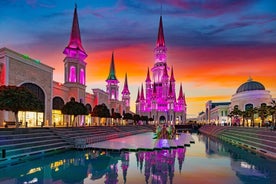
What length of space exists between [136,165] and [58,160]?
6.27m

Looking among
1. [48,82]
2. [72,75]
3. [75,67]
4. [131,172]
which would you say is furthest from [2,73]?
[131,172]

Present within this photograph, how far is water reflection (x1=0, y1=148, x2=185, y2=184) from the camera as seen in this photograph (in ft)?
43.2

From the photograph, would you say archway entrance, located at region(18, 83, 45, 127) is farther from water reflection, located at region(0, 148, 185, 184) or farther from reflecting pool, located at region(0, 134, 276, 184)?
reflecting pool, located at region(0, 134, 276, 184)

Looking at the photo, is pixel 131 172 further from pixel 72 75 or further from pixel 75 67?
pixel 75 67

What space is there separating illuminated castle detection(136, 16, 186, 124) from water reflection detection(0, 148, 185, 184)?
111 metres

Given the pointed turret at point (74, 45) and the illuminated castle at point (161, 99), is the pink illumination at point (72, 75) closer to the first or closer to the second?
the pointed turret at point (74, 45)

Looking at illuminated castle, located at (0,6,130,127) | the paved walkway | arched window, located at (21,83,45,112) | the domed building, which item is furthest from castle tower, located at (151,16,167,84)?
the paved walkway

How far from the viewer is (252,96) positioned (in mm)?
77375

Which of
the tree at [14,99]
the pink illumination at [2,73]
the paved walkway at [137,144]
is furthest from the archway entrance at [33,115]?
the paved walkway at [137,144]

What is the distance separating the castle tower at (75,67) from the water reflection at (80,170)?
32.1 m

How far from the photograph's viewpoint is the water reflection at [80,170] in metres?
13.2

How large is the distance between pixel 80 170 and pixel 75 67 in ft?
132

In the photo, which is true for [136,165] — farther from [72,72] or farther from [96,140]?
[72,72]

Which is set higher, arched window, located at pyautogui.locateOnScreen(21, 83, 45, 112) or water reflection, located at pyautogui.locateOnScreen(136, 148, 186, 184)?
arched window, located at pyautogui.locateOnScreen(21, 83, 45, 112)
